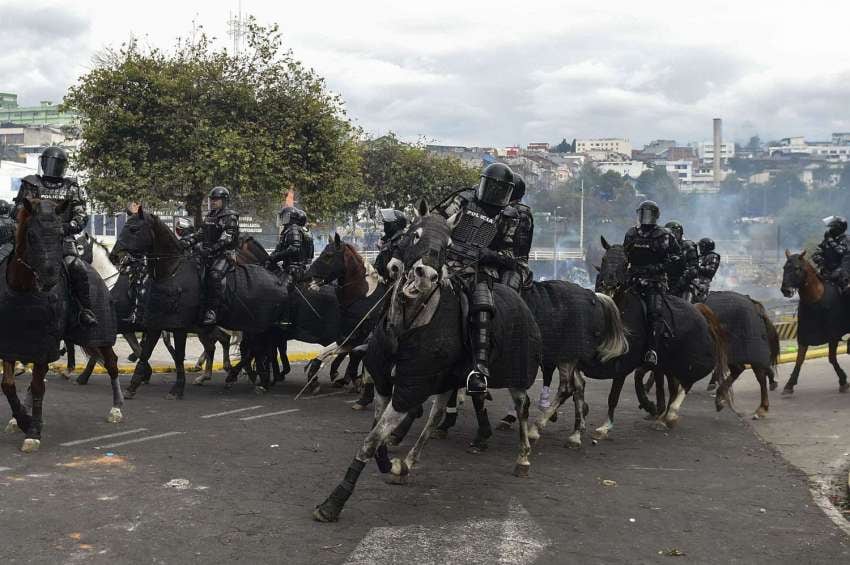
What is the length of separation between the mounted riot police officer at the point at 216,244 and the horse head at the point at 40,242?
4.54 metres

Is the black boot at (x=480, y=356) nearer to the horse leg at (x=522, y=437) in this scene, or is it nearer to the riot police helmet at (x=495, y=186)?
the horse leg at (x=522, y=437)

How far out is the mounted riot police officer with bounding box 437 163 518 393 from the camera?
8.38 m

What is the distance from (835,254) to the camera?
16531mm

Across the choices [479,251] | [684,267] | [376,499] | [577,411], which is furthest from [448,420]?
[684,267]

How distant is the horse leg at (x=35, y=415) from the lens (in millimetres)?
9411

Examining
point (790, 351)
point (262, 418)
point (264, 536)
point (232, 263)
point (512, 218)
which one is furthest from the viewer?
point (790, 351)

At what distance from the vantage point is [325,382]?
54.2ft

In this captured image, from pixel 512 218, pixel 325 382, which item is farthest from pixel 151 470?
pixel 325 382

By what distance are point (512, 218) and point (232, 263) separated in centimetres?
528

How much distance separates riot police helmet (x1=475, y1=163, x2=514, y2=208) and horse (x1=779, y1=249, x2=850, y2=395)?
8.34 m

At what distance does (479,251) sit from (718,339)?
5.71 m

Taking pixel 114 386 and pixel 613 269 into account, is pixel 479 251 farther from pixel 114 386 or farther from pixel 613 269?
pixel 114 386

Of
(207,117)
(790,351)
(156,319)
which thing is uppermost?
(207,117)

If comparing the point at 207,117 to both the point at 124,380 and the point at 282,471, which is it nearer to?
the point at 124,380
